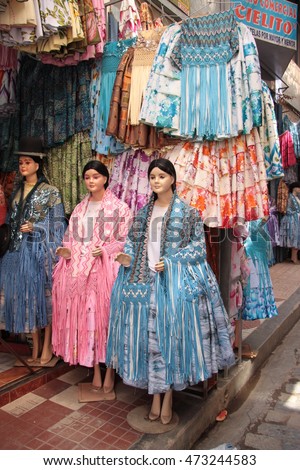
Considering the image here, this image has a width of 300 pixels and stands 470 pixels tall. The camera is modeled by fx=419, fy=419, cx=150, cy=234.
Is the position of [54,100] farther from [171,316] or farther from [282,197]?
[282,197]

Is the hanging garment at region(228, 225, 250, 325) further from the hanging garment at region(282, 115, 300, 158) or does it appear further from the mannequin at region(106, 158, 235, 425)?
the hanging garment at region(282, 115, 300, 158)

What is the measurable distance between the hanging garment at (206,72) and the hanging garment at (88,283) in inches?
38.1

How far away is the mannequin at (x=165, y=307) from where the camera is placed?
293 centimetres

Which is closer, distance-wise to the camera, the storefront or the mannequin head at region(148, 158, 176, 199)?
the mannequin head at region(148, 158, 176, 199)

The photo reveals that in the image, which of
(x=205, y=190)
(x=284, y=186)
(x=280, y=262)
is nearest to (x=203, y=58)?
(x=205, y=190)

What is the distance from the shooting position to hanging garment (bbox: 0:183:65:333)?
3797 millimetres

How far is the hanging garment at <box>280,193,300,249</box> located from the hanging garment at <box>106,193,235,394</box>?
8598mm

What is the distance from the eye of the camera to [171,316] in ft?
9.59

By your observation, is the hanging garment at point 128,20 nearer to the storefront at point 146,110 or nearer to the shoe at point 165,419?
the storefront at point 146,110

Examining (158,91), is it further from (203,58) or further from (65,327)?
(65,327)

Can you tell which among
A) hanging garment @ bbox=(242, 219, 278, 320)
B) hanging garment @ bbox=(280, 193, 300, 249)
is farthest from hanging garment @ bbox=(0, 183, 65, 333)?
hanging garment @ bbox=(280, 193, 300, 249)

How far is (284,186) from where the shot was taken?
11.1m

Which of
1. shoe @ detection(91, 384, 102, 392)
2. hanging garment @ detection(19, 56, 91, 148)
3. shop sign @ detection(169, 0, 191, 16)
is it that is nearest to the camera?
shoe @ detection(91, 384, 102, 392)

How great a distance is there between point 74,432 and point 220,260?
192cm
